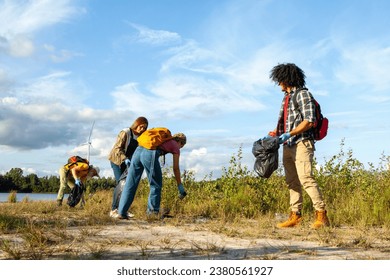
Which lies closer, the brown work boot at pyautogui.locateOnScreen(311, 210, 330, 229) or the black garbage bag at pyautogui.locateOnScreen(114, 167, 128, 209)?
the brown work boot at pyautogui.locateOnScreen(311, 210, 330, 229)

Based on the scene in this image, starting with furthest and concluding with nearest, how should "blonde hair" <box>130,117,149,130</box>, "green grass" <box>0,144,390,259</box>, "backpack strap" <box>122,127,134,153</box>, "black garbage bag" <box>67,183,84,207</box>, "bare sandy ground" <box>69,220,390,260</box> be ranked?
"black garbage bag" <box>67,183,84,207</box>, "backpack strap" <box>122,127,134,153</box>, "blonde hair" <box>130,117,149,130</box>, "green grass" <box>0,144,390,259</box>, "bare sandy ground" <box>69,220,390,260</box>

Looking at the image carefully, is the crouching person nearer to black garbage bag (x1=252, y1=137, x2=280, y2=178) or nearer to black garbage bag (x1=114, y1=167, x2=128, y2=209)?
black garbage bag (x1=114, y1=167, x2=128, y2=209)

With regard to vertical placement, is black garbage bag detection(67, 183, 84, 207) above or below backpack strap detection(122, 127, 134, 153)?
below

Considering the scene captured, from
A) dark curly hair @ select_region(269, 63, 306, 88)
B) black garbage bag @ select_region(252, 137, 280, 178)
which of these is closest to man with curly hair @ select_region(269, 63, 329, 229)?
dark curly hair @ select_region(269, 63, 306, 88)

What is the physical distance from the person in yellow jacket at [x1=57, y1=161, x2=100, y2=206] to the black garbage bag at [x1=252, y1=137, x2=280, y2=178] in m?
5.47

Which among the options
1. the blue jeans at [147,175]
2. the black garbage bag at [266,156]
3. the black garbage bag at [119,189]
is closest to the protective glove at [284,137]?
the black garbage bag at [266,156]

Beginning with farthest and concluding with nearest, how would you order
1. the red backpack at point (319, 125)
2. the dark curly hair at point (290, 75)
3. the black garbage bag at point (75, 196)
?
the black garbage bag at point (75, 196) < the dark curly hair at point (290, 75) < the red backpack at point (319, 125)

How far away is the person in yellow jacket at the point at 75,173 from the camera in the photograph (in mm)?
10734

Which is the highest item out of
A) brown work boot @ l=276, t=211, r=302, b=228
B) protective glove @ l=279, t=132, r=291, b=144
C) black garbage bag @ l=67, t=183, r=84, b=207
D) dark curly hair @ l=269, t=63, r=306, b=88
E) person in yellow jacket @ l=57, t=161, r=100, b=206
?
dark curly hair @ l=269, t=63, r=306, b=88

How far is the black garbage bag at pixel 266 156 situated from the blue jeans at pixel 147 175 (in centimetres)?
161

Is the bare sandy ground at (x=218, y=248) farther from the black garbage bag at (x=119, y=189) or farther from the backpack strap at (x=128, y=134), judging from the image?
the backpack strap at (x=128, y=134)

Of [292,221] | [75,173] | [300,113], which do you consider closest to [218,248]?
[292,221]

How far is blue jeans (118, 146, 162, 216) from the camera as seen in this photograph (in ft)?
22.9

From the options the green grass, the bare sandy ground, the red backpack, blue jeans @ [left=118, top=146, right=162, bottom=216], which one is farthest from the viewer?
blue jeans @ [left=118, top=146, right=162, bottom=216]
